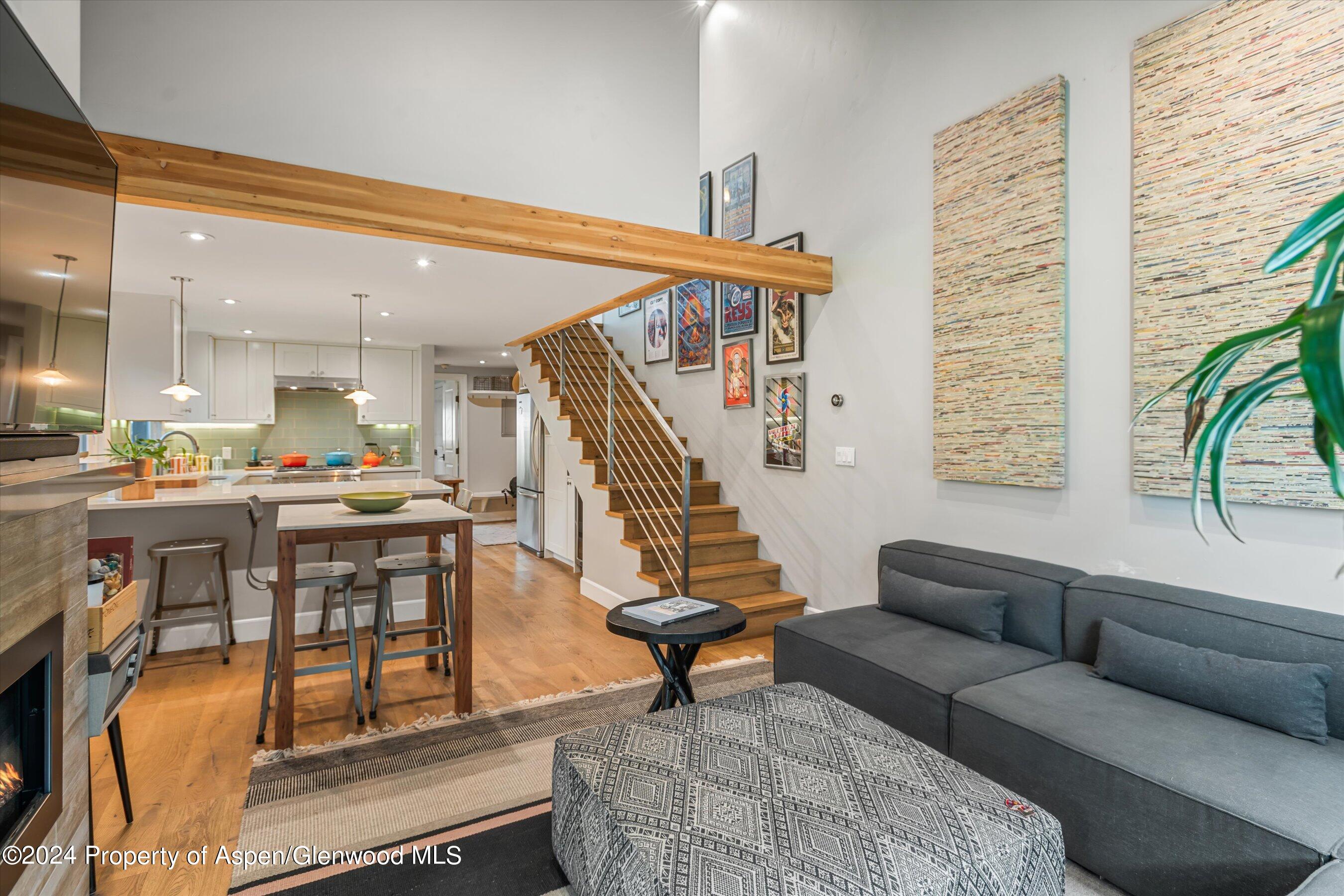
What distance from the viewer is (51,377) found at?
49.1 inches

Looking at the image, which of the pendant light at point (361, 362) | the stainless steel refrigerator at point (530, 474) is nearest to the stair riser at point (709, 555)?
the stainless steel refrigerator at point (530, 474)

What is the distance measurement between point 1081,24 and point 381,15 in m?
3.14

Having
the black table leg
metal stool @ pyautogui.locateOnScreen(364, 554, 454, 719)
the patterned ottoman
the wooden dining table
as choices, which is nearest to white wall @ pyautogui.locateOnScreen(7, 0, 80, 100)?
the wooden dining table

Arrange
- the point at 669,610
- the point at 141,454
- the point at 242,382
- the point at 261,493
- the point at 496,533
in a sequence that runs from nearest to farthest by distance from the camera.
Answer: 1. the point at 669,610
2. the point at 261,493
3. the point at 141,454
4. the point at 242,382
5. the point at 496,533

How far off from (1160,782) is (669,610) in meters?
1.52

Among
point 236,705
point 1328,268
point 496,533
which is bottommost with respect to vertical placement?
point 236,705

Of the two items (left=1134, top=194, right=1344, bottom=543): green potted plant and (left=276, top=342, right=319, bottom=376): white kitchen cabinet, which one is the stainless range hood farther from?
(left=1134, top=194, right=1344, bottom=543): green potted plant

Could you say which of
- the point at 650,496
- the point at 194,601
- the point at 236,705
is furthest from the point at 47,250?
the point at 650,496

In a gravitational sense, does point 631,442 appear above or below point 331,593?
above

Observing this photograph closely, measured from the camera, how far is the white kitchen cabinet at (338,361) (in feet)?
22.6

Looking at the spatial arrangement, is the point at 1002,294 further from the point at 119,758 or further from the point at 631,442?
the point at 119,758

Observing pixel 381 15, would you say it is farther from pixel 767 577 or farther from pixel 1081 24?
pixel 767 577

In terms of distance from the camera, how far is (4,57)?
1.04m

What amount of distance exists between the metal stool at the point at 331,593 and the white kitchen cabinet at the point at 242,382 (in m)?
3.18
